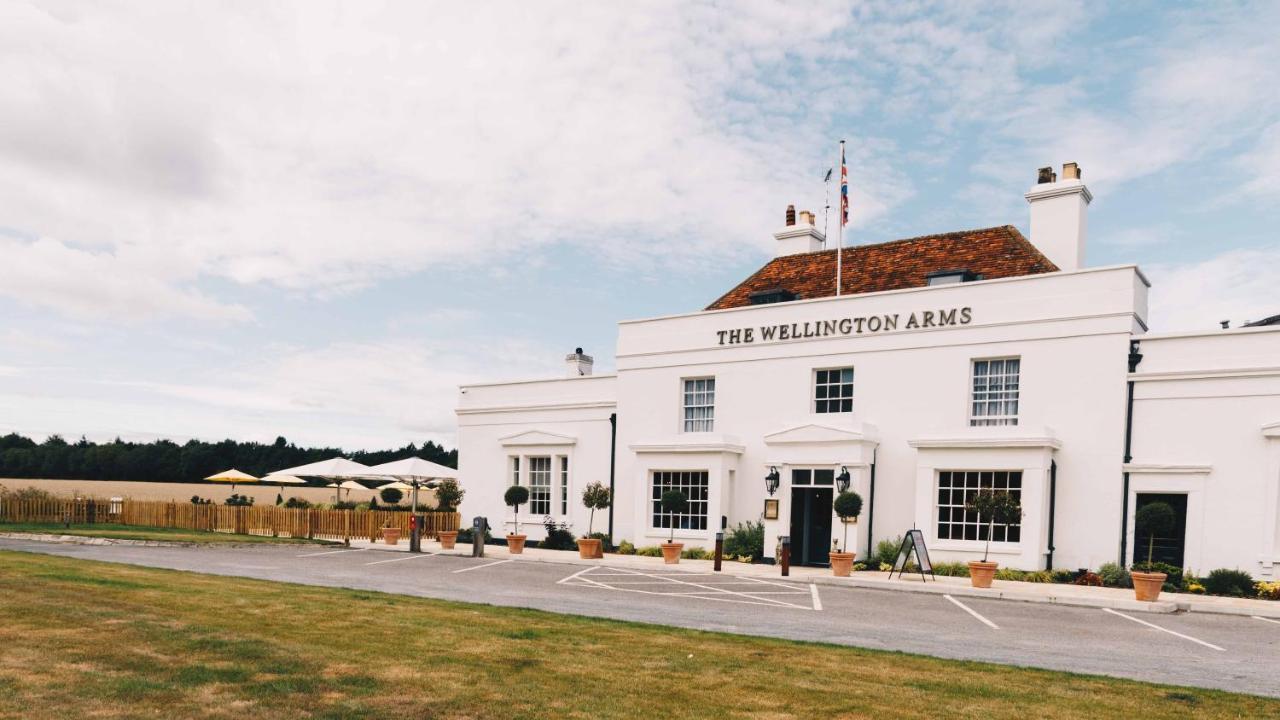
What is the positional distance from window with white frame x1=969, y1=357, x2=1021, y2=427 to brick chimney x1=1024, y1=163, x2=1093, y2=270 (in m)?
4.47

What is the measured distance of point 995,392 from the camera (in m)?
22.7

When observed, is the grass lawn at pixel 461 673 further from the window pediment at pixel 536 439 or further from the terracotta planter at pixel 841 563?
the window pediment at pixel 536 439

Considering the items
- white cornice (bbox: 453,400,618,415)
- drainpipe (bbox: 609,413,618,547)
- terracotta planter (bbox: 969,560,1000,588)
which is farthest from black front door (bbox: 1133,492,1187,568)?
white cornice (bbox: 453,400,618,415)

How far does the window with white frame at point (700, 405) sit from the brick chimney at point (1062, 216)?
9.58m

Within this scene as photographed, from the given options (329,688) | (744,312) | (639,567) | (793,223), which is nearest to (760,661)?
(329,688)

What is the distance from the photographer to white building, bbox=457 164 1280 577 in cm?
2002

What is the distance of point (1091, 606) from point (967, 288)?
8.53m

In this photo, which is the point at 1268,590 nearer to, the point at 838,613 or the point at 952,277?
the point at 838,613

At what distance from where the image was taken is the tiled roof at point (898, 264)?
2523cm

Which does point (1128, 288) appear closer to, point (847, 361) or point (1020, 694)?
point (847, 361)

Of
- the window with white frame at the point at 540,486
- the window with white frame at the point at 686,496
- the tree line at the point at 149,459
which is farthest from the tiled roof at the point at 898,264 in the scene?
the tree line at the point at 149,459

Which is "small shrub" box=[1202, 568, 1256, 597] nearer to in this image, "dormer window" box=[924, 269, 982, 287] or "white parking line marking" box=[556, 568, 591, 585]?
"dormer window" box=[924, 269, 982, 287]

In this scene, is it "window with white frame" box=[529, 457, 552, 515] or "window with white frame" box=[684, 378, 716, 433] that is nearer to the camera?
"window with white frame" box=[684, 378, 716, 433]

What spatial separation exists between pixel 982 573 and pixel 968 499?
3.74 meters
